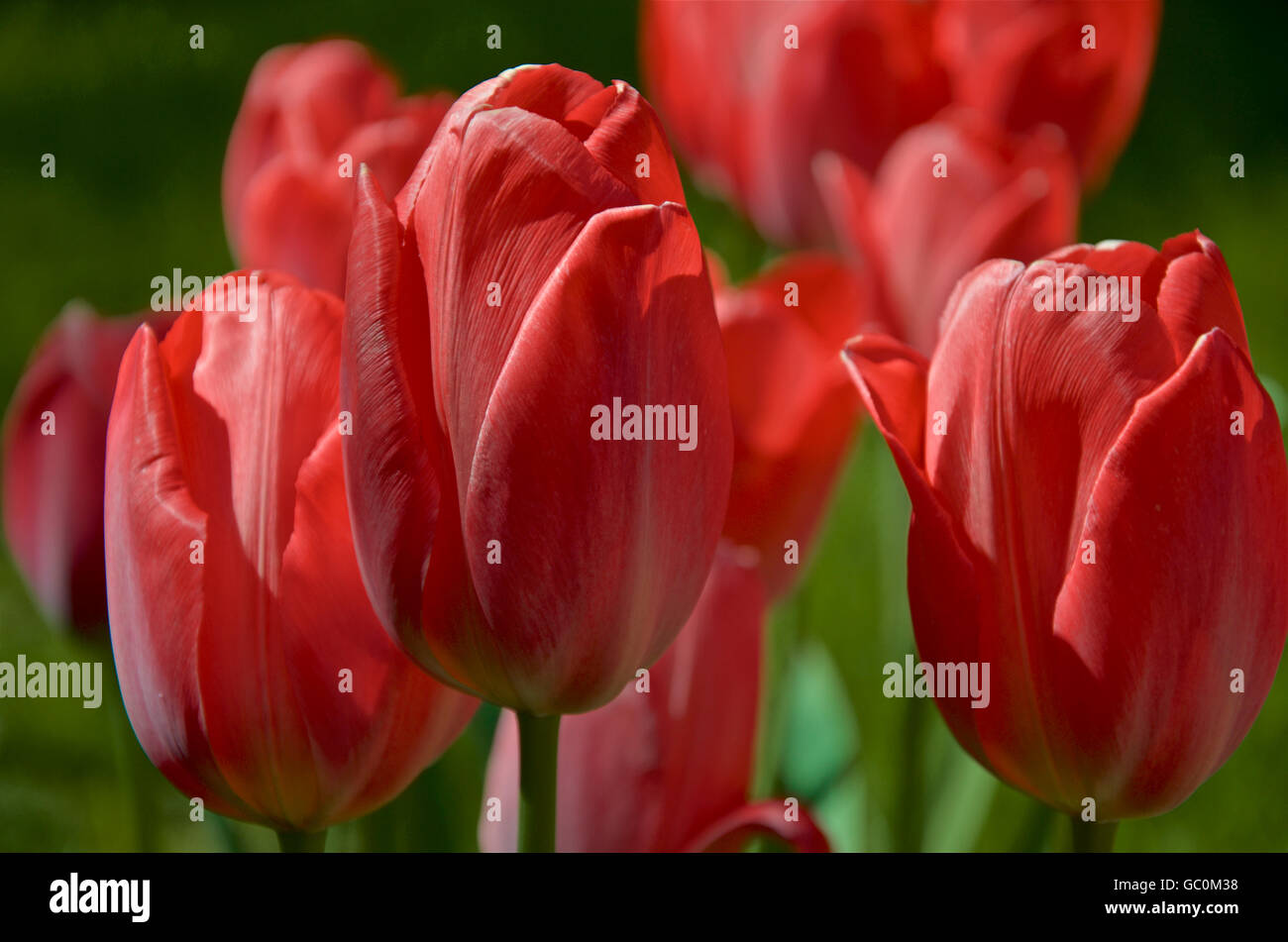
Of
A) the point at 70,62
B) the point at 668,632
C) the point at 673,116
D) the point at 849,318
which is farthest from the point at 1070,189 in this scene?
the point at 70,62

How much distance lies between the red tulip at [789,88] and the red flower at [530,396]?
1.25ft

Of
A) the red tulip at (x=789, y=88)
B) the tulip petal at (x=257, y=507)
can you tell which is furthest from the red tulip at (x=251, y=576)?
the red tulip at (x=789, y=88)

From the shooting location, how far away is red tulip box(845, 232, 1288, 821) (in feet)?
1.07

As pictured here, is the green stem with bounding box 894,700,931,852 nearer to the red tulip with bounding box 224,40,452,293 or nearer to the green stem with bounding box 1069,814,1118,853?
the green stem with bounding box 1069,814,1118,853

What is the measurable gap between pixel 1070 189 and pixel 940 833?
29cm

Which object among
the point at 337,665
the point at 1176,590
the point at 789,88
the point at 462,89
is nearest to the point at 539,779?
the point at 337,665

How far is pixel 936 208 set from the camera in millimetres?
641

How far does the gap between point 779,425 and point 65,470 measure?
26 cm

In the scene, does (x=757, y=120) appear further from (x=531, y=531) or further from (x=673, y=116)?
(x=531, y=531)

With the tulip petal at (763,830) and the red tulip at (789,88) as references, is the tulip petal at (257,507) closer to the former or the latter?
the tulip petal at (763,830)

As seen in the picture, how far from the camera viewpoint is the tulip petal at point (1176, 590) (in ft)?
1.07

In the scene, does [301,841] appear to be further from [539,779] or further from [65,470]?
[65,470]

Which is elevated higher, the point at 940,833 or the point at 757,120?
the point at 757,120

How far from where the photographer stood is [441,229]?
321mm
